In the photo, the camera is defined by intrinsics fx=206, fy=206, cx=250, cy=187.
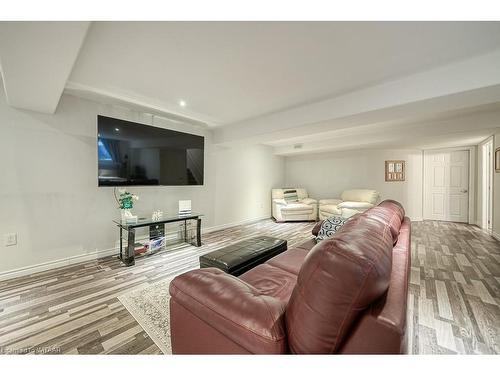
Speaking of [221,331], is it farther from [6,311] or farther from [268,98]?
[268,98]

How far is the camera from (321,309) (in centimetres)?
67

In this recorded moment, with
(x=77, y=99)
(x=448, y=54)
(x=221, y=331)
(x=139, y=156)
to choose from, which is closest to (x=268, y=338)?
(x=221, y=331)

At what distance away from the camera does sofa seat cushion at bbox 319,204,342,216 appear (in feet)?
17.6

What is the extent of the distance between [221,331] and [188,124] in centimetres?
365

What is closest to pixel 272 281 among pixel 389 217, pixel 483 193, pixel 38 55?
pixel 389 217

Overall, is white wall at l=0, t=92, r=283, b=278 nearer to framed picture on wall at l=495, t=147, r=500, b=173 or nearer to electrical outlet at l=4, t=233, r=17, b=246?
electrical outlet at l=4, t=233, r=17, b=246

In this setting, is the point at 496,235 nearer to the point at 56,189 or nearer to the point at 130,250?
the point at 130,250

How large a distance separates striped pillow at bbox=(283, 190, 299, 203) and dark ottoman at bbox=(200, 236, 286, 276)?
3800 millimetres

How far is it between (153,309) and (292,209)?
4.38 m

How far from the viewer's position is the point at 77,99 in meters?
2.70

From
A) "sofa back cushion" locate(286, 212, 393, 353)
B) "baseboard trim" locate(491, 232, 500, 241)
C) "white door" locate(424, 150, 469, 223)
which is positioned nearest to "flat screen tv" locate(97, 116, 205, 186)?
"sofa back cushion" locate(286, 212, 393, 353)

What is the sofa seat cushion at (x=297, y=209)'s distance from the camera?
5.64 metres

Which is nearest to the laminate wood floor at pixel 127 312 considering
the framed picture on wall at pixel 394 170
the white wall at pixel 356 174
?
the white wall at pixel 356 174

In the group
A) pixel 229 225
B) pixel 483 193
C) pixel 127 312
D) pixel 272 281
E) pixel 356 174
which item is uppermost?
pixel 356 174
